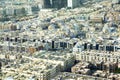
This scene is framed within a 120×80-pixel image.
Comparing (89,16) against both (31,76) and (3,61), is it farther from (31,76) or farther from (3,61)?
(31,76)

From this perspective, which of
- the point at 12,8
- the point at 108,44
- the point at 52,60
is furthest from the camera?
the point at 12,8

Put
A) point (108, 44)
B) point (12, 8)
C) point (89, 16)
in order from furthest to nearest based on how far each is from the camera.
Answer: point (12, 8) < point (89, 16) < point (108, 44)

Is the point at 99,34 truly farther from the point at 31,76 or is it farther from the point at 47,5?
the point at 47,5

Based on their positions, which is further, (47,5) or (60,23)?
(47,5)

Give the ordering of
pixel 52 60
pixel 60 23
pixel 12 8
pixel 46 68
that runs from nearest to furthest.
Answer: pixel 46 68
pixel 52 60
pixel 60 23
pixel 12 8

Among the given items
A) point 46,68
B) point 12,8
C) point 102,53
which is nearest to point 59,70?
point 46,68

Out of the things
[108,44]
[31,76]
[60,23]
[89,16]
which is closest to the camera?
[31,76]

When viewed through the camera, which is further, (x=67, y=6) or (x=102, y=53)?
(x=67, y=6)

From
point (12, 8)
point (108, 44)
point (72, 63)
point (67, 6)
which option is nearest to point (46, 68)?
point (72, 63)
